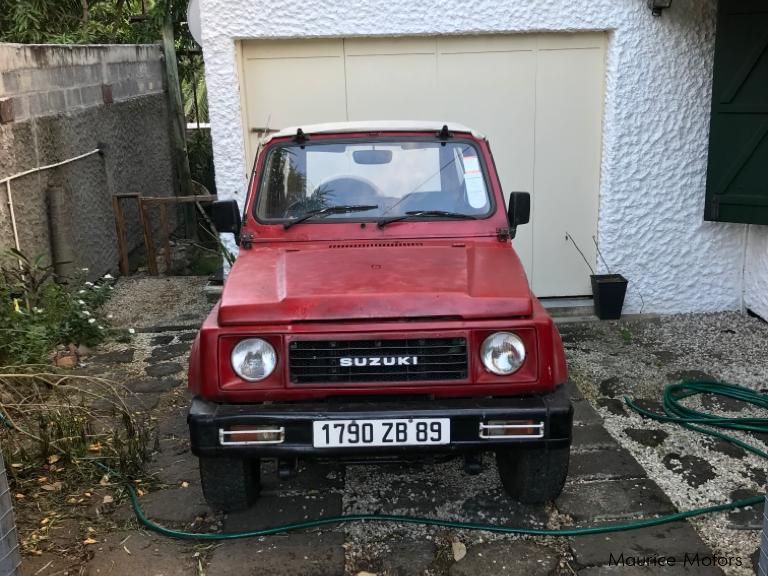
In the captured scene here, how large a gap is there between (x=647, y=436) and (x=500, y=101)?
127 inches

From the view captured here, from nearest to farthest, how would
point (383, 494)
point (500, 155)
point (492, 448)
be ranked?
point (492, 448) → point (383, 494) → point (500, 155)

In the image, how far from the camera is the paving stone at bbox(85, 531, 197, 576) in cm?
328

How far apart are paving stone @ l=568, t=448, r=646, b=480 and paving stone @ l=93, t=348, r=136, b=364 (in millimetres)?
3485

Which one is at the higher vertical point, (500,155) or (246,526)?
(500,155)

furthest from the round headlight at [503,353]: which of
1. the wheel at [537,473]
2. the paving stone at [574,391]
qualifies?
the paving stone at [574,391]

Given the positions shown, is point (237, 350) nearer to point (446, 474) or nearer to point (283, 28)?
point (446, 474)

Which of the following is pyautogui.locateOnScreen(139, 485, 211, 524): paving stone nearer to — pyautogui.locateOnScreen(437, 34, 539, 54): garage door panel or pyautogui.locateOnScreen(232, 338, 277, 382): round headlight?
pyautogui.locateOnScreen(232, 338, 277, 382): round headlight

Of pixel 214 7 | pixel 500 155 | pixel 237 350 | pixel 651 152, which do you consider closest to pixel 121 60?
pixel 214 7

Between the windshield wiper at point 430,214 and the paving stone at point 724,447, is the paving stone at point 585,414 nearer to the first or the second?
the paving stone at point 724,447

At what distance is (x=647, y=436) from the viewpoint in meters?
4.43

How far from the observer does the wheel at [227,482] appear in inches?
137

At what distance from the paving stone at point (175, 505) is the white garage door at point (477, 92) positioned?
342 cm

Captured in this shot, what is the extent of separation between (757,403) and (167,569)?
3651 millimetres

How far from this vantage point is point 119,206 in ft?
27.3
